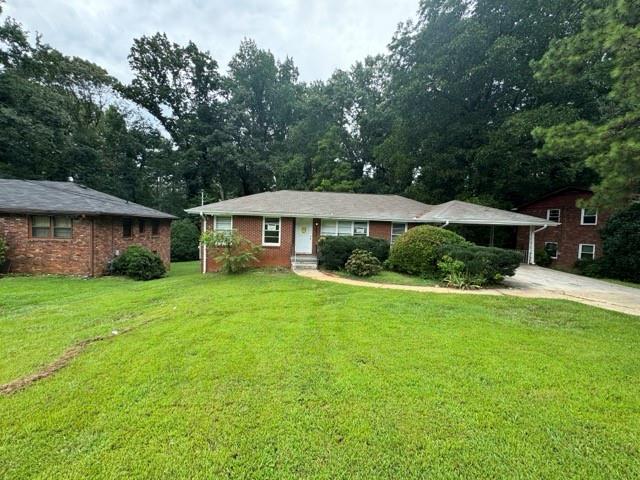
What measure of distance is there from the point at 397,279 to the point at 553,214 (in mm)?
13797

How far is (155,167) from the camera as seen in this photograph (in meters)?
28.7

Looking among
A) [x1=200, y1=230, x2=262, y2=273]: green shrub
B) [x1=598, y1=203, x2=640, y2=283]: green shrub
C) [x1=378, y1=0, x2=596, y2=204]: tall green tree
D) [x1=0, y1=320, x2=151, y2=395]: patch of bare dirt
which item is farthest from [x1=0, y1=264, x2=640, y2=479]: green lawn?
[x1=378, y1=0, x2=596, y2=204]: tall green tree

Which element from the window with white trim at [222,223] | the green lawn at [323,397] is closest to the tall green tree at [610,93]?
the green lawn at [323,397]

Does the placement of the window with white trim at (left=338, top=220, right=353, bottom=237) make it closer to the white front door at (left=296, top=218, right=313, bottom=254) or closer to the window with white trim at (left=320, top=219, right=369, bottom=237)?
the window with white trim at (left=320, top=219, right=369, bottom=237)

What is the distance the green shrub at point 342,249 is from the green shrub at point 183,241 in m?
15.3

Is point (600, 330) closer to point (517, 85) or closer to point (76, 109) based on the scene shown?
point (517, 85)

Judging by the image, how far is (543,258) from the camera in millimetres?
16578

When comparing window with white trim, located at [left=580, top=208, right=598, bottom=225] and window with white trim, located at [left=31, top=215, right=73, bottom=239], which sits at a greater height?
window with white trim, located at [left=580, top=208, right=598, bottom=225]

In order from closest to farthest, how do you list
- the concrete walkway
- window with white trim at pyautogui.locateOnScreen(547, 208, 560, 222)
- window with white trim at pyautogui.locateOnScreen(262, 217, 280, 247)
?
the concrete walkway → window with white trim at pyautogui.locateOnScreen(262, 217, 280, 247) → window with white trim at pyautogui.locateOnScreen(547, 208, 560, 222)

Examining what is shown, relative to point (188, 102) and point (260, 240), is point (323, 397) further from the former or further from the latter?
point (188, 102)

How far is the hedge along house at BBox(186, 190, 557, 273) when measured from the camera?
1277 cm

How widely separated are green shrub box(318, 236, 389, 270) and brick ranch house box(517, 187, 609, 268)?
10.1 metres

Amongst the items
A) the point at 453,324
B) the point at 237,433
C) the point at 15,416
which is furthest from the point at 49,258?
the point at 453,324

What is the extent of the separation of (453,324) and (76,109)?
36.9 m
